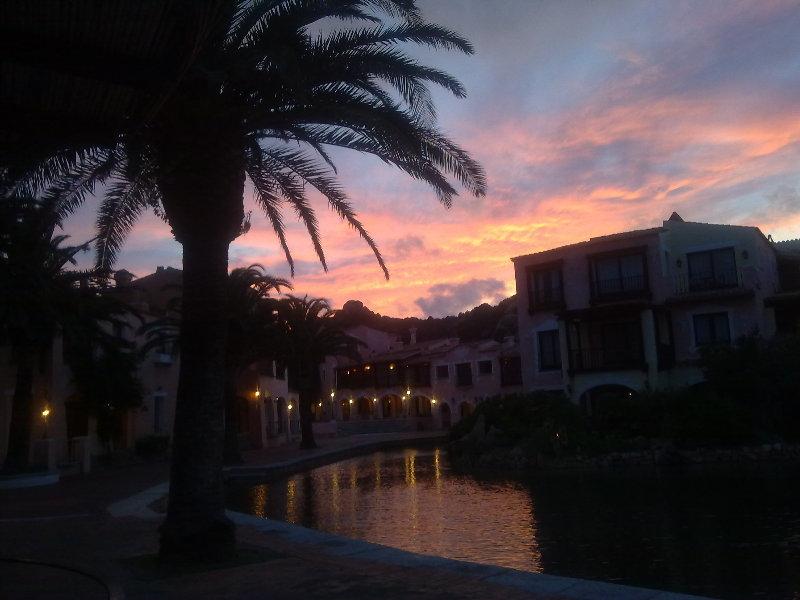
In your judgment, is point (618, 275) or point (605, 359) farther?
point (618, 275)

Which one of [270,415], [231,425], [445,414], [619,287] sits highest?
[619,287]

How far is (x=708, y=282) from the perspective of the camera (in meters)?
35.9

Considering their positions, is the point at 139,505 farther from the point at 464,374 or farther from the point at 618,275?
the point at 464,374

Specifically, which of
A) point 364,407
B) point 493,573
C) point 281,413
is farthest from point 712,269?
point 364,407

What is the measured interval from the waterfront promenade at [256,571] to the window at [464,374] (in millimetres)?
44600

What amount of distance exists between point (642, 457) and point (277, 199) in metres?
17.5

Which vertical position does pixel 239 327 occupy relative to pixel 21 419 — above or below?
above

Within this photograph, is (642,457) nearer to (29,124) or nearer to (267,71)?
(267,71)

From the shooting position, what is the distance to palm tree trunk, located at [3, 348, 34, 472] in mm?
24094

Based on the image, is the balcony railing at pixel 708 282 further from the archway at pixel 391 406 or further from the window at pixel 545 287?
the archway at pixel 391 406

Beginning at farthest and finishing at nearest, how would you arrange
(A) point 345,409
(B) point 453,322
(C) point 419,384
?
(B) point 453,322, (A) point 345,409, (C) point 419,384

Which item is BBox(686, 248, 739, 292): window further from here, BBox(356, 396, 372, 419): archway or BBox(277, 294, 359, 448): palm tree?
BBox(356, 396, 372, 419): archway

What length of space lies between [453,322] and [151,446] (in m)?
57.5

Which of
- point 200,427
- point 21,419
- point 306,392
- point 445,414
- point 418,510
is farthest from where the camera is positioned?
point 445,414
